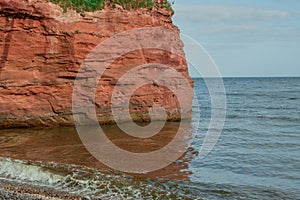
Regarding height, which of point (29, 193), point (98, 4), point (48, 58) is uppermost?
point (98, 4)

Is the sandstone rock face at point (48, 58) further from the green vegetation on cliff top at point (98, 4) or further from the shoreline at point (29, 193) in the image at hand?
the shoreline at point (29, 193)

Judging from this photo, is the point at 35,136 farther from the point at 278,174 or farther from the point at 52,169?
the point at 278,174

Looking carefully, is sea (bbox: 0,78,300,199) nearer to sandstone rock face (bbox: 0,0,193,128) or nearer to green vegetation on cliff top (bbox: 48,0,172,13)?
sandstone rock face (bbox: 0,0,193,128)

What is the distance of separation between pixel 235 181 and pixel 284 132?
257 inches

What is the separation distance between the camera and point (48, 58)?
37.3ft

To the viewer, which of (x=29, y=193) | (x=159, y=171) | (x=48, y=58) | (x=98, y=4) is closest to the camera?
(x=29, y=193)

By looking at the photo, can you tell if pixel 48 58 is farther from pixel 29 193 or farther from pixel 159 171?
pixel 29 193

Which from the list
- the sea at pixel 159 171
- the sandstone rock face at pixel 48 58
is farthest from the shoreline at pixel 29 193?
the sandstone rock face at pixel 48 58

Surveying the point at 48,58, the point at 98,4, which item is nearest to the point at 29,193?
the point at 48,58

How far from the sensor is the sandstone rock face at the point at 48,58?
36.0 feet

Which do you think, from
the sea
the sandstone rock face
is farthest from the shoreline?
the sandstone rock face

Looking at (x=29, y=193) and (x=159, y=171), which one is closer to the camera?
(x=29, y=193)

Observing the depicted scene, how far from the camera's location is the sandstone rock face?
1097 cm

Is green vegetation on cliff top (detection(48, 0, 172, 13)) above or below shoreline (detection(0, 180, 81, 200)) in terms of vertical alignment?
above
